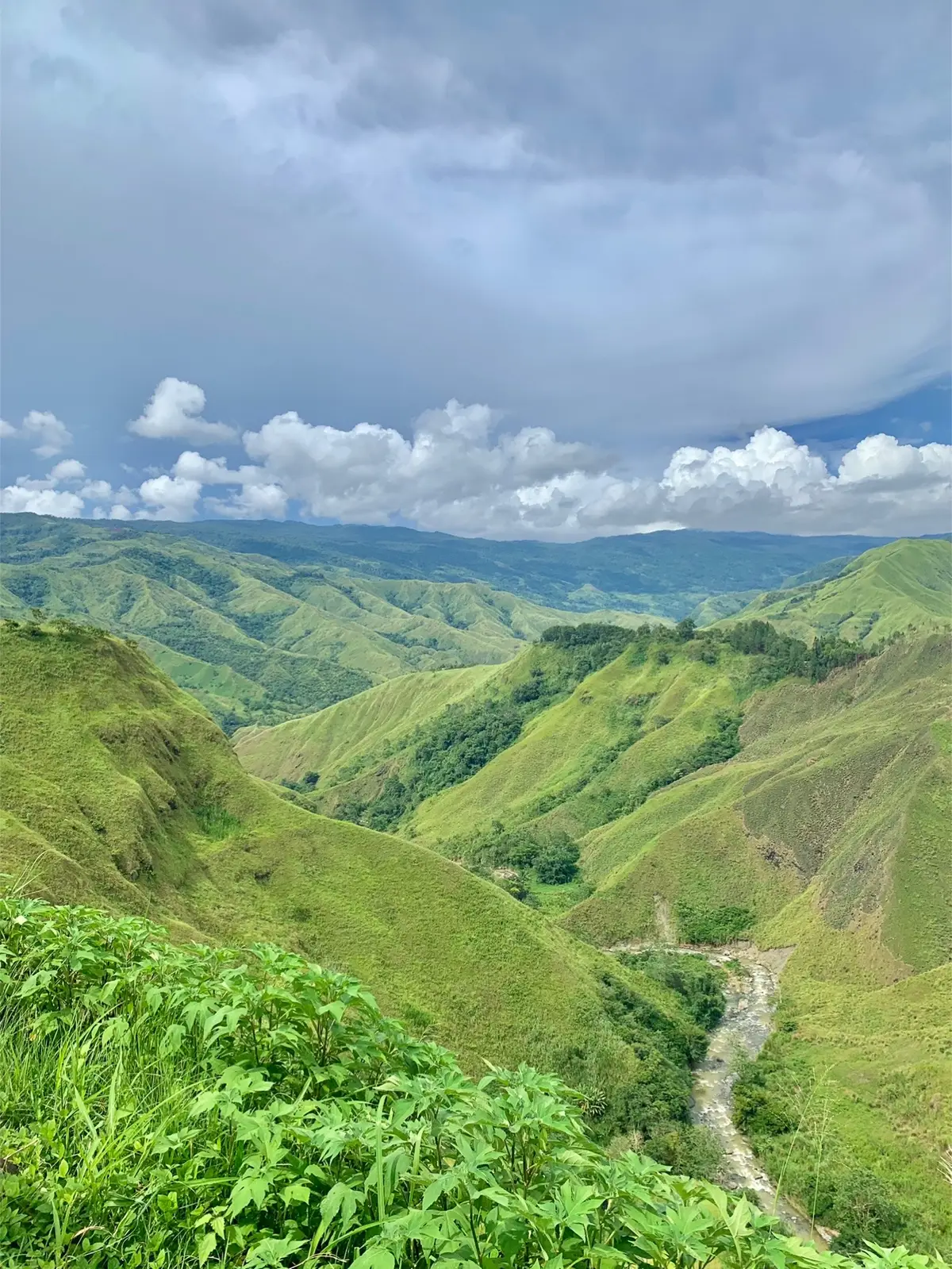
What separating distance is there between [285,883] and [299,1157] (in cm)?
5528

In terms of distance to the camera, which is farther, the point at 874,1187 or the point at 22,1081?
the point at 874,1187

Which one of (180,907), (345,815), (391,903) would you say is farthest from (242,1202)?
(345,815)

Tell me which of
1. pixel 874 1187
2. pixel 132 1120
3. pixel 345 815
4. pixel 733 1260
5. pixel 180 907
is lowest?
pixel 345 815

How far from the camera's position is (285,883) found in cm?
5488

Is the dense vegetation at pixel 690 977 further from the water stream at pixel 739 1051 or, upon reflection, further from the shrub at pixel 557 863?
the shrub at pixel 557 863

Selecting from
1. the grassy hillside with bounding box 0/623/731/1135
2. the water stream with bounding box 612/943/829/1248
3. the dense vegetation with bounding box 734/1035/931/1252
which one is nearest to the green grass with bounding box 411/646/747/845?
the water stream with bounding box 612/943/829/1248

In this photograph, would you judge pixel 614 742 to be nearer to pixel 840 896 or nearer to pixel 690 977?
pixel 840 896

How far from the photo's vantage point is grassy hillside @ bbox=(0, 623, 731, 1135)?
4341 centimetres

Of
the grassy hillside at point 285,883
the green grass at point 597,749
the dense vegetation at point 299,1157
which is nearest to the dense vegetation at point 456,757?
the green grass at point 597,749

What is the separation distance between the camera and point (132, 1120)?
507cm

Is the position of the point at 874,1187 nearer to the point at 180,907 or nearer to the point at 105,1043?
the point at 180,907

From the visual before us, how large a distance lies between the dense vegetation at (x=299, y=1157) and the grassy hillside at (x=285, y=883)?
3413cm

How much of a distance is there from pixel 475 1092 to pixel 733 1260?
207 centimetres

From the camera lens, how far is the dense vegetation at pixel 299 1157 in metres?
3.96
